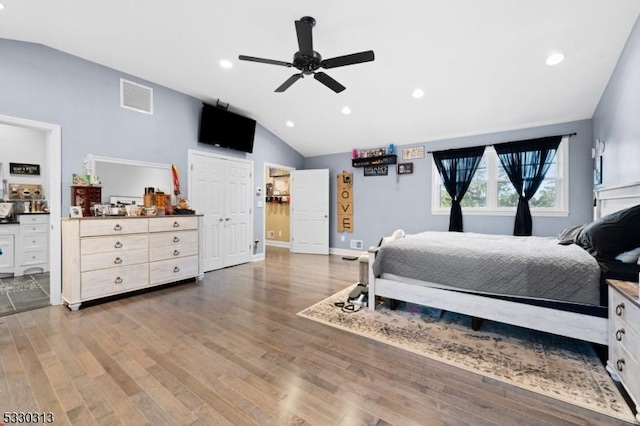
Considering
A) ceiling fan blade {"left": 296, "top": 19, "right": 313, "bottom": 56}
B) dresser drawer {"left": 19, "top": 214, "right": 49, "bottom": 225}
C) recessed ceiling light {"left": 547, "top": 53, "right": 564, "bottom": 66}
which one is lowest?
dresser drawer {"left": 19, "top": 214, "right": 49, "bottom": 225}

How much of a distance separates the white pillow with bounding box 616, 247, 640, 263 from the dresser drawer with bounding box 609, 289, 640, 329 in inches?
10.6

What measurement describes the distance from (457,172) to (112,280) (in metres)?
5.36

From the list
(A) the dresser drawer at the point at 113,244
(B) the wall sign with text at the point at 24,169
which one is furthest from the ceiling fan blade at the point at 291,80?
(B) the wall sign with text at the point at 24,169

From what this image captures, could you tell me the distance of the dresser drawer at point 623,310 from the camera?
4.69 ft

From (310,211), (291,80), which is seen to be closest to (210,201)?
(310,211)

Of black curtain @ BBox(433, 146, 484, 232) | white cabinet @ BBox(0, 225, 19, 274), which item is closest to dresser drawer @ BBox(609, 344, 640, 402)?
black curtain @ BBox(433, 146, 484, 232)

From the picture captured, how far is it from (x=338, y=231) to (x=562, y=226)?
13.0 ft

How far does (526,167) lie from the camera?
14.3ft

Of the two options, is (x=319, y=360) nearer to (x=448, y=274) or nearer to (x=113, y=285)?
(x=448, y=274)

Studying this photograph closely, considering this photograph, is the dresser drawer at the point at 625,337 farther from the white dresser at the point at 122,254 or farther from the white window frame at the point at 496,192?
the white dresser at the point at 122,254

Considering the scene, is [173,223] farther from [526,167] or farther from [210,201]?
[526,167]

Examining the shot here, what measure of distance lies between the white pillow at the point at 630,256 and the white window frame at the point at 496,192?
2788mm

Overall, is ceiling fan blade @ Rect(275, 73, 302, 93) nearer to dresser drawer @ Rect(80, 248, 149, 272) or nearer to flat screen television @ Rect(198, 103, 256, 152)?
flat screen television @ Rect(198, 103, 256, 152)

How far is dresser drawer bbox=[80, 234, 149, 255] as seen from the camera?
301 centimetres
